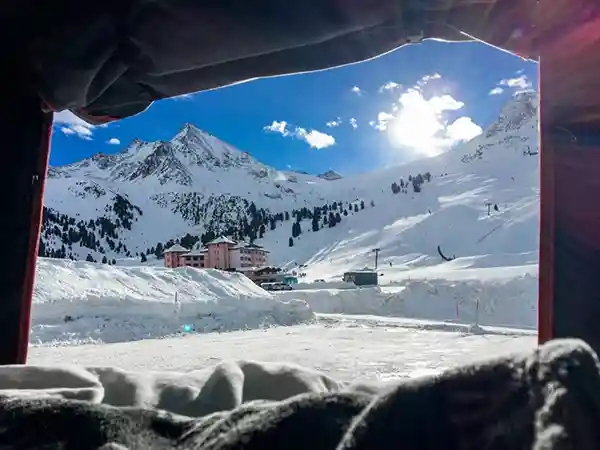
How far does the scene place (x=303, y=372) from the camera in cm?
124

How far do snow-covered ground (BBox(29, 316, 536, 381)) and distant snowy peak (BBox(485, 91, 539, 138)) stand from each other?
501 feet

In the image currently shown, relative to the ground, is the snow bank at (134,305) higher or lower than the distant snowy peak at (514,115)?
lower

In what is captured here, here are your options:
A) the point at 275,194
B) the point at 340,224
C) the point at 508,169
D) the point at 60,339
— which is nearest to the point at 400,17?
the point at 60,339

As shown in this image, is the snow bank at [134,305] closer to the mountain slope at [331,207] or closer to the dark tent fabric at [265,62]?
the dark tent fabric at [265,62]

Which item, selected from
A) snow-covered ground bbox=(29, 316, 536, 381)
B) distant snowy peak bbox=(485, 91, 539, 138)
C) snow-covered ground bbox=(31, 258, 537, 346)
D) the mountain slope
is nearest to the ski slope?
the mountain slope

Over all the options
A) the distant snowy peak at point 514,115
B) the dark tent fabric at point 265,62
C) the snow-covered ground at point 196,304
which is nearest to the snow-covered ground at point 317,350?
the snow-covered ground at point 196,304

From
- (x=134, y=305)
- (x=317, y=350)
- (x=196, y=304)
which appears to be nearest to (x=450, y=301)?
(x=196, y=304)

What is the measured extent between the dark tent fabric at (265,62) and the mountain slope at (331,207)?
540 inches

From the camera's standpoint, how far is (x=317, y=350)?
695 centimetres

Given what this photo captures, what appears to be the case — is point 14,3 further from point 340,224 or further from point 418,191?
point 418,191

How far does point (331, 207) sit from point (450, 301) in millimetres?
89793

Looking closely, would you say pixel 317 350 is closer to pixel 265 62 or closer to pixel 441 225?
pixel 265 62

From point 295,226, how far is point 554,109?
295 ft

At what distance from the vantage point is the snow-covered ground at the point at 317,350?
18.7ft
